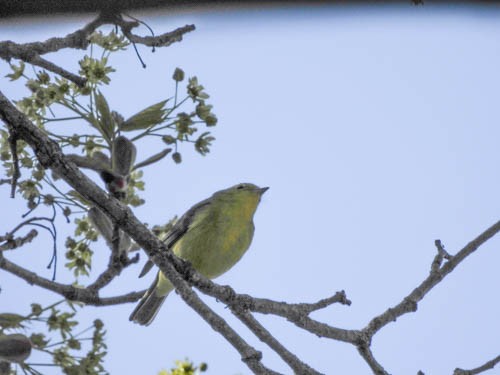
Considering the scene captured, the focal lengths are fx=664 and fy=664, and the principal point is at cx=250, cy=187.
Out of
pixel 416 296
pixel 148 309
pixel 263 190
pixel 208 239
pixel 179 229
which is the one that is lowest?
pixel 416 296

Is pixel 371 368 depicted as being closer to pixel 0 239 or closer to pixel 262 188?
pixel 0 239

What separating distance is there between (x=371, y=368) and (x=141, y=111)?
6.10 feet

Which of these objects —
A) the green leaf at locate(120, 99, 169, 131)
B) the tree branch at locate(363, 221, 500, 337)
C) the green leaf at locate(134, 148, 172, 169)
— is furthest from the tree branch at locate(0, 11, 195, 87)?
the tree branch at locate(363, 221, 500, 337)

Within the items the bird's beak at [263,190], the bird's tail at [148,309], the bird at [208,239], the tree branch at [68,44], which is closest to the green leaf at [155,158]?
the tree branch at [68,44]

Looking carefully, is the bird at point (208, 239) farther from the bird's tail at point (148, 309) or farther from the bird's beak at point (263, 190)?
the bird's beak at point (263, 190)

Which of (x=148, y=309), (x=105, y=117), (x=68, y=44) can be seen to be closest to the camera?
(x=105, y=117)

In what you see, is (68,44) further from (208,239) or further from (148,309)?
(148,309)

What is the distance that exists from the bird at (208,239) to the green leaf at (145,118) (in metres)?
2.34

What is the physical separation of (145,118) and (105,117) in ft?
0.73

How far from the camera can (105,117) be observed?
12.2 ft

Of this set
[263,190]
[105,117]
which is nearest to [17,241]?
[105,117]

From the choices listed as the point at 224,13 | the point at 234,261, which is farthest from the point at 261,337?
the point at 234,261

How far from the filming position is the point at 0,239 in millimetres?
3512

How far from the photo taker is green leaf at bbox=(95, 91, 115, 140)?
3693 mm
